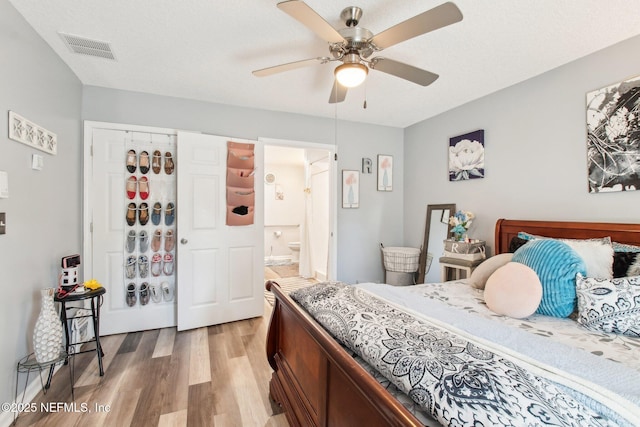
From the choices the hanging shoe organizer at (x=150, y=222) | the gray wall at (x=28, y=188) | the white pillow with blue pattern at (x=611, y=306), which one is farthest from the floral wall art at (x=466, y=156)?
the gray wall at (x=28, y=188)

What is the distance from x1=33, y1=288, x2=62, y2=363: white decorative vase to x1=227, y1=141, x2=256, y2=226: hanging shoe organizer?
5.19ft

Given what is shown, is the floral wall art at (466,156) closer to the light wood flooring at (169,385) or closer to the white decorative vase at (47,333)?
the light wood flooring at (169,385)

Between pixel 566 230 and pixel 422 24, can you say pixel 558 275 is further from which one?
pixel 422 24

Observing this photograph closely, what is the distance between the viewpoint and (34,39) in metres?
1.97

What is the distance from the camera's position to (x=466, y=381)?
813mm

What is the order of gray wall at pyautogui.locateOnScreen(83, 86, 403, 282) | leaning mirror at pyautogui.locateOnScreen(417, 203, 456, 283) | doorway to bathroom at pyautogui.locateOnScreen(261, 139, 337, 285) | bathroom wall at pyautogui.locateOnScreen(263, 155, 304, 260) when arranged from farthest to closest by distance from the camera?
1. bathroom wall at pyautogui.locateOnScreen(263, 155, 304, 260)
2. doorway to bathroom at pyautogui.locateOnScreen(261, 139, 337, 285)
3. leaning mirror at pyautogui.locateOnScreen(417, 203, 456, 283)
4. gray wall at pyautogui.locateOnScreen(83, 86, 403, 282)

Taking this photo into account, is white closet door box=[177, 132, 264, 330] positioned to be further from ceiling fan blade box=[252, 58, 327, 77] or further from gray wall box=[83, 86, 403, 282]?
ceiling fan blade box=[252, 58, 327, 77]

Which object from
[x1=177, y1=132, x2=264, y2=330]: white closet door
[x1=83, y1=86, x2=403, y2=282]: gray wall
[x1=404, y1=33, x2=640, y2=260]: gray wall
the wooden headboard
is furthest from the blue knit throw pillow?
[x1=177, y1=132, x2=264, y2=330]: white closet door

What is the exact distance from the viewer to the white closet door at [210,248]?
9.86ft

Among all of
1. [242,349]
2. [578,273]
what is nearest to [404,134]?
[578,273]

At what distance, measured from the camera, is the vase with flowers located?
125 inches

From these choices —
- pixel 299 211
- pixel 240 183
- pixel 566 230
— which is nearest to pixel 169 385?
pixel 240 183

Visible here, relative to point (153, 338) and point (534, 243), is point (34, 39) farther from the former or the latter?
point (534, 243)

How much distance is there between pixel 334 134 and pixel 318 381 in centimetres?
311
